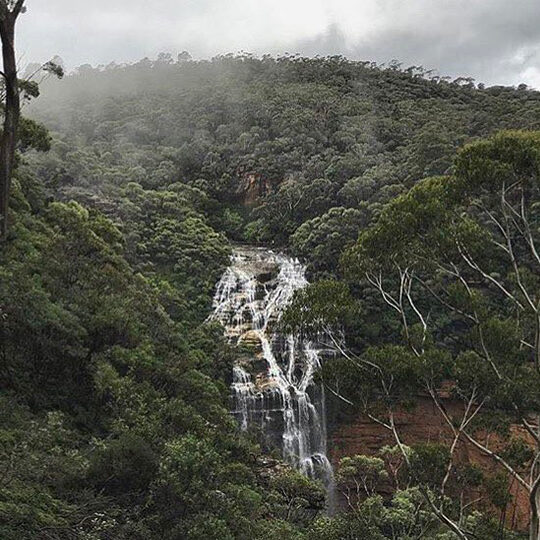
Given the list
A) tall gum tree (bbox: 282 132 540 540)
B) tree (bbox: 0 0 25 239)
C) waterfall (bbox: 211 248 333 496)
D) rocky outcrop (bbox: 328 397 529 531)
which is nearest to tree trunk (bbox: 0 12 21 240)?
tree (bbox: 0 0 25 239)

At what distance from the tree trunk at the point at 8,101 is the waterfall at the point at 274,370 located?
1402cm

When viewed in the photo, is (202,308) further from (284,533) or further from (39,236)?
(284,533)

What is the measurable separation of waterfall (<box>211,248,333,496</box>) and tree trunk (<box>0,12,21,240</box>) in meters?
14.0

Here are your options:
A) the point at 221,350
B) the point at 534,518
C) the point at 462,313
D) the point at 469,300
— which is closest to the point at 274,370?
the point at 221,350

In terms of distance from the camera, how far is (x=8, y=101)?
1112 centimetres

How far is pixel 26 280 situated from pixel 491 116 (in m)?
38.6

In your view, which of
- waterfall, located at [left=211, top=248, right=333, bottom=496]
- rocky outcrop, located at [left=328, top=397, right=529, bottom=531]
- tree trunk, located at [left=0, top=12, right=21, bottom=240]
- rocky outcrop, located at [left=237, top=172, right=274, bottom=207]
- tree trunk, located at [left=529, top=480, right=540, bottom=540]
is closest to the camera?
tree trunk, located at [left=529, top=480, right=540, bottom=540]

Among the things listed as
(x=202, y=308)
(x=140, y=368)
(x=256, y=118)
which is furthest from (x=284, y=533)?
(x=256, y=118)

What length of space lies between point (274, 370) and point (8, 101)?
720 inches

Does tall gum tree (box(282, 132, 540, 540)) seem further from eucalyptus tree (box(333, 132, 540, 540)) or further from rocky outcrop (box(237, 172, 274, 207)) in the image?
rocky outcrop (box(237, 172, 274, 207))

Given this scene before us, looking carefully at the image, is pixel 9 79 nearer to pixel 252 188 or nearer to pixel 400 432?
Result: pixel 400 432

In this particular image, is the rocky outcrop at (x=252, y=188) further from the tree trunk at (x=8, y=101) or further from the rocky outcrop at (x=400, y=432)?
the tree trunk at (x=8, y=101)

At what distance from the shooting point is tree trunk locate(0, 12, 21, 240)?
34.9 feet

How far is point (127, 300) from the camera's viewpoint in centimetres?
1675
